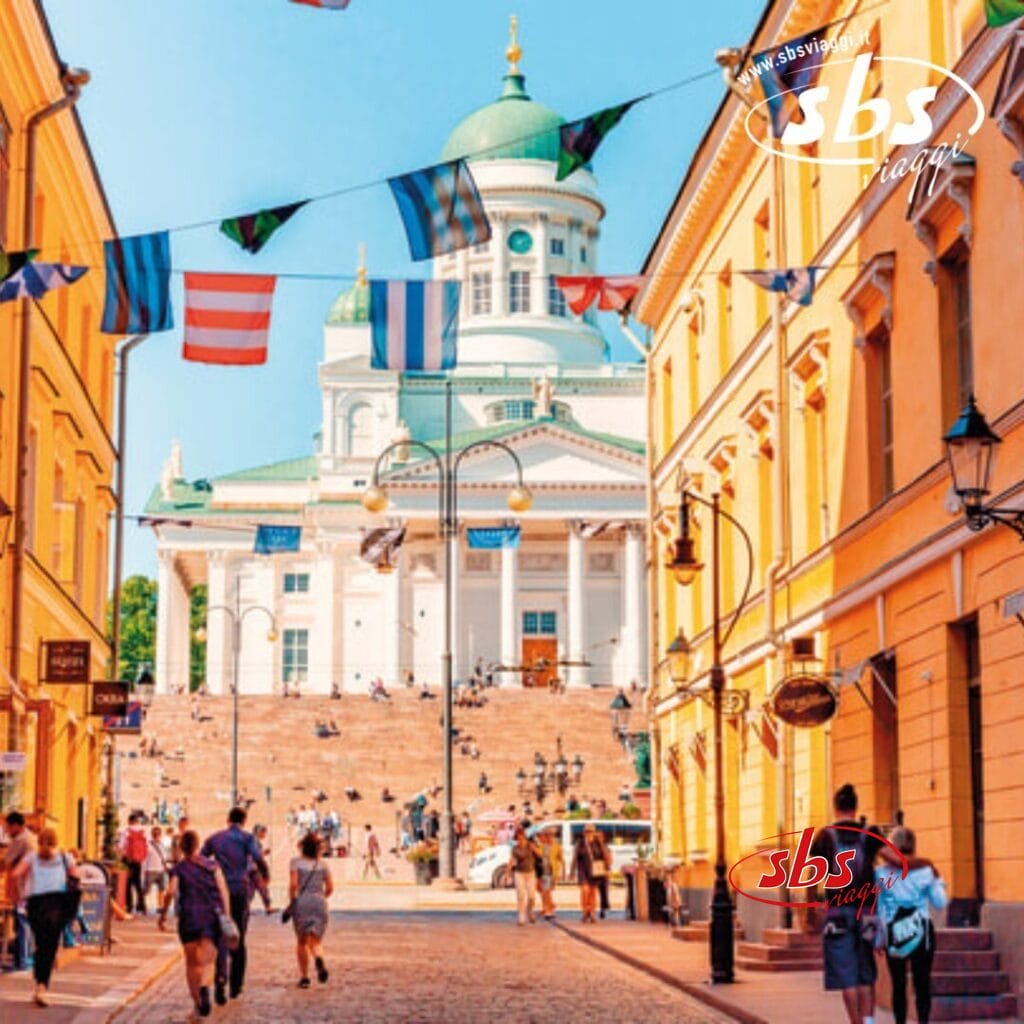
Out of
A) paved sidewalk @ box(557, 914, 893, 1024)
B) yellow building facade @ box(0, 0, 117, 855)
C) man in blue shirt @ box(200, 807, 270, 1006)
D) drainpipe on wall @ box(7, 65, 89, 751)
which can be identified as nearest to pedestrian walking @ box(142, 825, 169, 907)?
yellow building facade @ box(0, 0, 117, 855)

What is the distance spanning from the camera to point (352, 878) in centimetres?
5691

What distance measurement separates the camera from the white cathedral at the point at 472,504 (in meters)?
103

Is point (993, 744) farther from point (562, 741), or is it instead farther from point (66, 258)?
point (562, 741)

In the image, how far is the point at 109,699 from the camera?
105 ft

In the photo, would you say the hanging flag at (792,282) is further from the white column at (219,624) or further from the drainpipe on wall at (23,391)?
the white column at (219,624)

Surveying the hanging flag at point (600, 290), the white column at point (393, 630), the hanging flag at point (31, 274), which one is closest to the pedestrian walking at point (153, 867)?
the hanging flag at point (600, 290)

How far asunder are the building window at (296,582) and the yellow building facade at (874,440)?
7494cm

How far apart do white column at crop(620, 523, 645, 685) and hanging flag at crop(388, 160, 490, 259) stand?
80.1m

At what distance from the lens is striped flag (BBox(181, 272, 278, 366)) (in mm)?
23172

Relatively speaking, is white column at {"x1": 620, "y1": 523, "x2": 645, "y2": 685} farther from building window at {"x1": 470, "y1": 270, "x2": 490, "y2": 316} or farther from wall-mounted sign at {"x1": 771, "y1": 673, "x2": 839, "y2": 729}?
wall-mounted sign at {"x1": 771, "y1": 673, "x2": 839, "y2": 729}

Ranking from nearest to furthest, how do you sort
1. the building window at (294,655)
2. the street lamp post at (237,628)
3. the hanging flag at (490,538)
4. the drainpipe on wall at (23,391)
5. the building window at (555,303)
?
the drainpipe on wall at (23,391) → the hanging flag at (490,538) → the street lamp post at (237,628) → the building window at (294,655) → the building window at (555,303)

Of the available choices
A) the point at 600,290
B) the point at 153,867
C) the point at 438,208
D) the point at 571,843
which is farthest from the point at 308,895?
the point at 571,843

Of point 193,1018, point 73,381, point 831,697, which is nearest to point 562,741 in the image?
point 73,381

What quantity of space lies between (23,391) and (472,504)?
7565 cm
